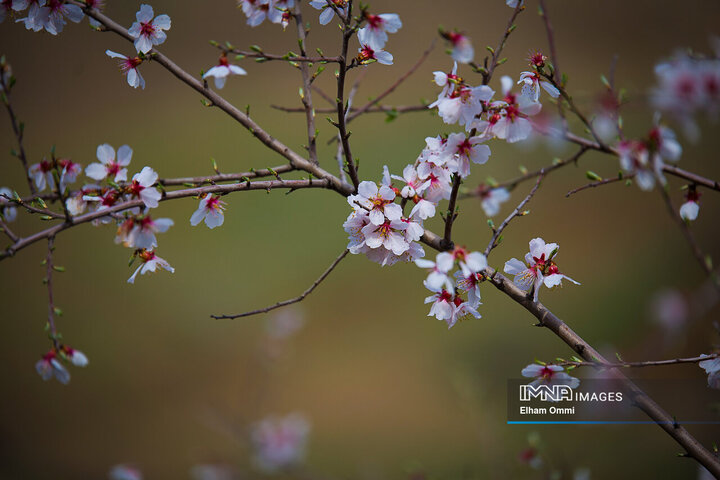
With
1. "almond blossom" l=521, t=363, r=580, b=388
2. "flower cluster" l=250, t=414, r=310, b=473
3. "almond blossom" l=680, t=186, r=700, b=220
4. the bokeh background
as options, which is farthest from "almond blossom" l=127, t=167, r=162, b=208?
the bokeh background

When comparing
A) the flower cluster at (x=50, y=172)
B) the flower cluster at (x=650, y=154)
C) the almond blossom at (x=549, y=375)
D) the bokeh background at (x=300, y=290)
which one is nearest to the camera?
the flower cluster at (x=650, y=154)

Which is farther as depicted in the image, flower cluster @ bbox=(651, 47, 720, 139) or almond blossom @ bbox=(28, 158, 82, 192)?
almond blossom @ bbox=(28, 158, 82, 192)

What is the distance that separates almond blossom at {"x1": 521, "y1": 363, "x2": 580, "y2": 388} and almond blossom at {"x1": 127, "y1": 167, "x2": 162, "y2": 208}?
0.55 m

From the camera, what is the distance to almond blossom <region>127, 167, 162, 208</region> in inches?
27.0

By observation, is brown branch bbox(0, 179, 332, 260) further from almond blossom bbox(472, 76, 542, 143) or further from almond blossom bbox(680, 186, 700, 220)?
almond blossom bbox(680, 186, 700, 220)

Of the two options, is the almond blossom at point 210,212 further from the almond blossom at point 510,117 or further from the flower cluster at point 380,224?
the almond blossom at point 510,117

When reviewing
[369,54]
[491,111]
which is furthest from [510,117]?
[369,54]

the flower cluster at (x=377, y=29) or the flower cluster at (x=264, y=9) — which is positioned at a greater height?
the flower cluster at (x=264, y=9)

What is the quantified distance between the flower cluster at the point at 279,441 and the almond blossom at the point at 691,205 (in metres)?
1.39

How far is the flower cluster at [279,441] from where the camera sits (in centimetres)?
169

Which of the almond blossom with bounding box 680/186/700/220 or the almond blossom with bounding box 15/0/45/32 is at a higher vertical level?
the almond blossom with bounding box 15/0/45/32

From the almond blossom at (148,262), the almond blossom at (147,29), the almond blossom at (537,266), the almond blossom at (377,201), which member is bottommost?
the almond blossom at (148,262)

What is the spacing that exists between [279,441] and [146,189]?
1297 millimetres

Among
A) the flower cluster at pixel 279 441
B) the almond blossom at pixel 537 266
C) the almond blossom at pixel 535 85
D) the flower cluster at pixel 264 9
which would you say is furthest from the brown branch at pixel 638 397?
the flower cluster at pixel 279 441
